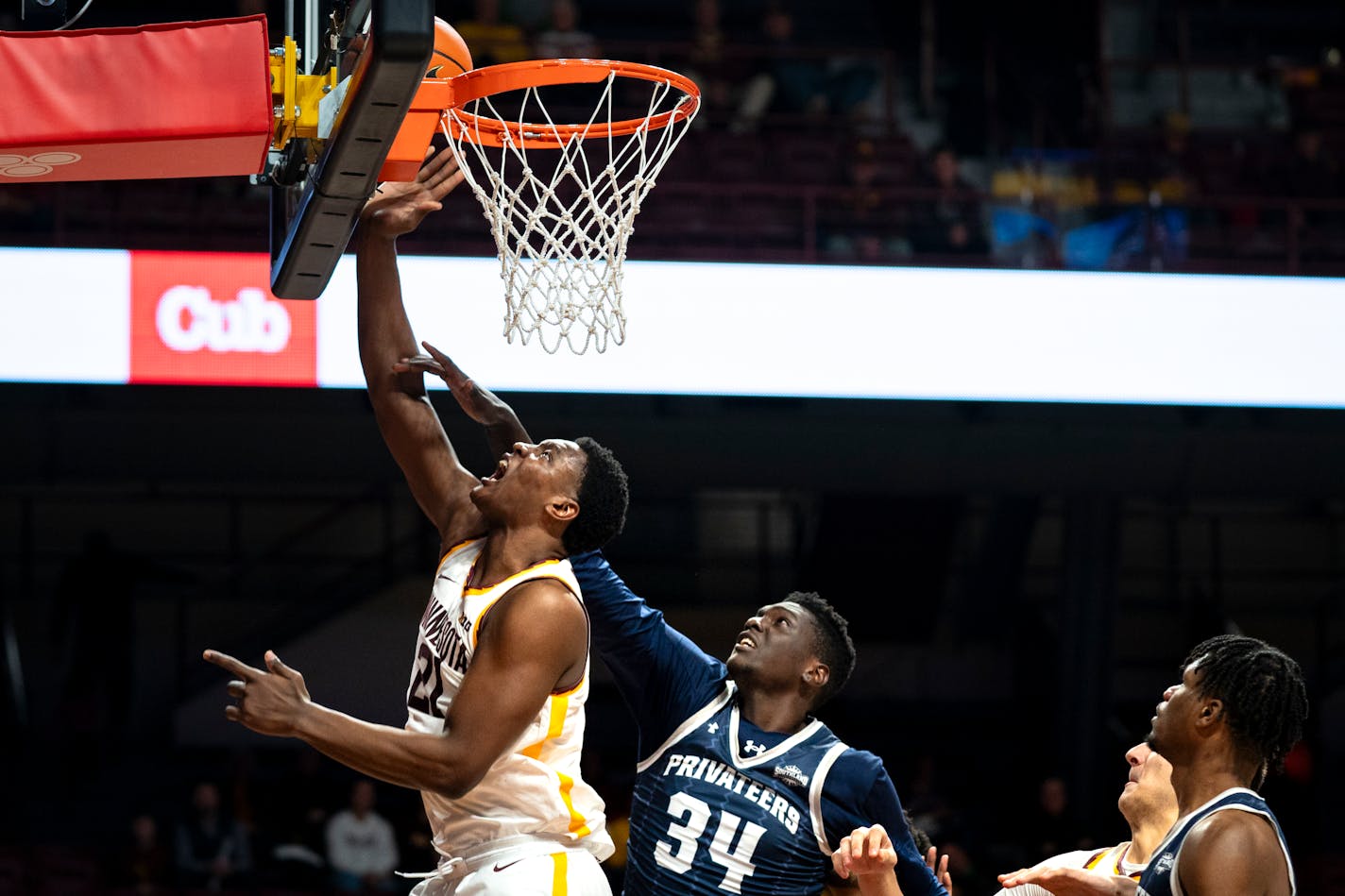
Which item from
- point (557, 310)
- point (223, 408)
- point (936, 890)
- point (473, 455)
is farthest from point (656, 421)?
point (936, 890)

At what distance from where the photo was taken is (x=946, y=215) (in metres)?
A: 11.0

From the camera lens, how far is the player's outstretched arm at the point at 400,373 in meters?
4.27

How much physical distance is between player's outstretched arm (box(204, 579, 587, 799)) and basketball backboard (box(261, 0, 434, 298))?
1027mm

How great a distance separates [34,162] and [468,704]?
171 centimetres

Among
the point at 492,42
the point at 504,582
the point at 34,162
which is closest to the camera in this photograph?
the point at 504,582

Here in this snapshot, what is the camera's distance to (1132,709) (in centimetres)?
1343

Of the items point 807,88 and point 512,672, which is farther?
point 807,88

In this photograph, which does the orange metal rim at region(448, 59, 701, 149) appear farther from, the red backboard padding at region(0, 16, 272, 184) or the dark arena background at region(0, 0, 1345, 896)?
the dark arena background at region(0, 0, 1345, 896)

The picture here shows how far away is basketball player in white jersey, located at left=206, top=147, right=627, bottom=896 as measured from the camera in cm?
335

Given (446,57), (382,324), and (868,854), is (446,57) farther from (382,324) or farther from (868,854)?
(868,854)

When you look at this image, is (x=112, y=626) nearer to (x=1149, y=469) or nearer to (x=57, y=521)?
(x=57, y=521)

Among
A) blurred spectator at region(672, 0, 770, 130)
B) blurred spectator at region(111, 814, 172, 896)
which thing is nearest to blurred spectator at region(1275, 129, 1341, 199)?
blurred spectator at region(672, 0, 770, 130)

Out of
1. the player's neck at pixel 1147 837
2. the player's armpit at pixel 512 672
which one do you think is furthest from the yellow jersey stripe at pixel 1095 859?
the player's armpit at pixel 512 672

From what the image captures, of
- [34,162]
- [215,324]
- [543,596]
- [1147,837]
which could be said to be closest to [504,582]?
[543,596]
